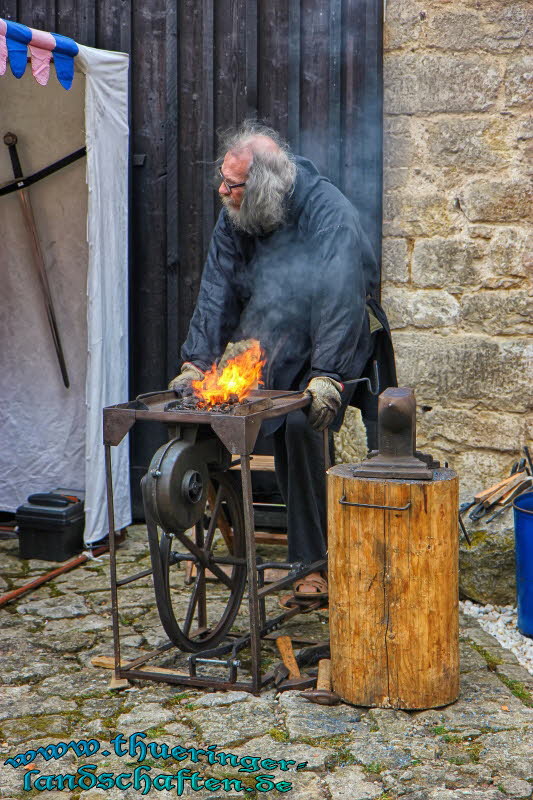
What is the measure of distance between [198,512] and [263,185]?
4.99 ft

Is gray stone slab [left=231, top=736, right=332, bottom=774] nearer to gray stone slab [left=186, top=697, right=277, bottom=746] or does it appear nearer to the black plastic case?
gray stone slab [left=186, top=697, right=277, bottom=746]

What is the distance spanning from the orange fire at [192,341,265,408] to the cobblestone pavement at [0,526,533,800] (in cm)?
114

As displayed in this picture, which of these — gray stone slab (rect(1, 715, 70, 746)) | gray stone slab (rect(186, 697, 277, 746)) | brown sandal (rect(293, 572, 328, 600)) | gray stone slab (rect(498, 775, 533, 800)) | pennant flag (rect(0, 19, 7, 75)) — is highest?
pennant flag (rect(0, 19, 7, 75))

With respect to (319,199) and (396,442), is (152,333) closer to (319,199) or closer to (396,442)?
(319,199)

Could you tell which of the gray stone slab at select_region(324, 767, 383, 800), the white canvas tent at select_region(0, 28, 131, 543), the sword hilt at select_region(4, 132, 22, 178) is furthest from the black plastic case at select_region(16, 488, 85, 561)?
the gray stone slab at select_region(324, 767, 383, 800)

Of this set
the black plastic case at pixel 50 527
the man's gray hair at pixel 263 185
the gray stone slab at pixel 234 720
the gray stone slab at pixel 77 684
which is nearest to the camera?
the gray stone slab at pixel 234 720

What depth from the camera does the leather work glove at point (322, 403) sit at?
4.05m

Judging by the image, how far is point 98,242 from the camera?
5496mm

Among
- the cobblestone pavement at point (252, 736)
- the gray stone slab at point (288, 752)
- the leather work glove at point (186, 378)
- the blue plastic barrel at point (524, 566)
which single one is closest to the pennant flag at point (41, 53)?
the leather work glove at point (186, 378)

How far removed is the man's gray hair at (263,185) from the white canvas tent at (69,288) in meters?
1.28

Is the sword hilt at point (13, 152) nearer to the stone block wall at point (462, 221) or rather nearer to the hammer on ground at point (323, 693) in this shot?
the stone block wall at point (462, 221)

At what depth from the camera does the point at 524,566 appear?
172 inches

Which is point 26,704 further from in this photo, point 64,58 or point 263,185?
point 64,58

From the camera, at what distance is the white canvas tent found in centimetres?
552
